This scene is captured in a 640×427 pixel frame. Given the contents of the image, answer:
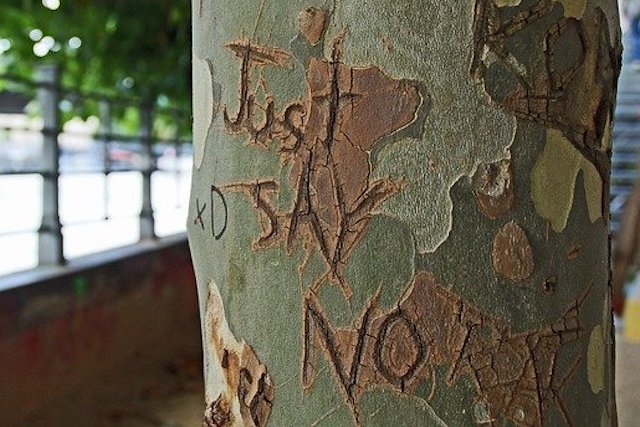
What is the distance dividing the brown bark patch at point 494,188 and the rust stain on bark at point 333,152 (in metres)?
0.06

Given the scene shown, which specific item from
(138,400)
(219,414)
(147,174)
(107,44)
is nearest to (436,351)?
(219,414)

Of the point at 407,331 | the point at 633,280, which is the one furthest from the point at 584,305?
the point at 633,280

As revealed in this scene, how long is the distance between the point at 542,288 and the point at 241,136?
0.27 meters

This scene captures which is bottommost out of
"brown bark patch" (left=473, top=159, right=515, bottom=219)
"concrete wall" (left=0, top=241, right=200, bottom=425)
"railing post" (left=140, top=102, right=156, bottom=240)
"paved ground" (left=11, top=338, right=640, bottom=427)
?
"paved ground" (left=11, top=338, right=640, bottom=427)

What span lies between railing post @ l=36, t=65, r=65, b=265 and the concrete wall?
0.17m

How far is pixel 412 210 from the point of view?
2.35ft

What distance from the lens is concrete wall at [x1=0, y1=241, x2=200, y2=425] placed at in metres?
3.86

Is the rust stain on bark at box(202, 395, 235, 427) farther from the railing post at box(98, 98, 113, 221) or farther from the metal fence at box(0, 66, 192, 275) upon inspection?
the railing post at box(98, 98, 113, 221)

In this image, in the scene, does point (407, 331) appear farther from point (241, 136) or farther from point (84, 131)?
point (84, 131)

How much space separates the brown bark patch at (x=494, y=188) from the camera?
2.34ft

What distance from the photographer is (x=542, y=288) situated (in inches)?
28.8

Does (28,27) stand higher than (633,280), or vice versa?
(28,27)

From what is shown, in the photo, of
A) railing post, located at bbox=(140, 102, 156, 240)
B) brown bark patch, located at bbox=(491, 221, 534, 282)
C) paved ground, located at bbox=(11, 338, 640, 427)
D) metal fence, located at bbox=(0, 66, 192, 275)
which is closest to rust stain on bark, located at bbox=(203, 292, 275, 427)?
brown bark patch, located at bbox=(491, 221, 534, 282)

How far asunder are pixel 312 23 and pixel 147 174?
5295 millimetres
